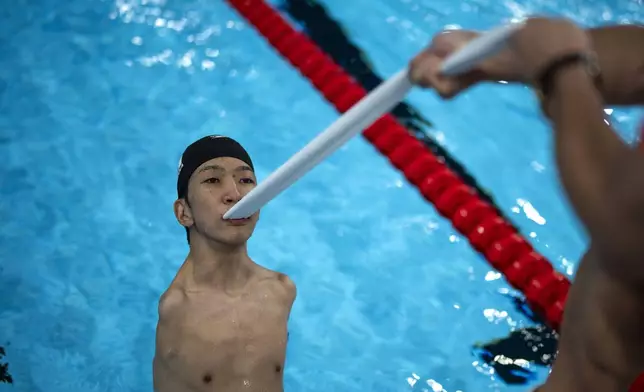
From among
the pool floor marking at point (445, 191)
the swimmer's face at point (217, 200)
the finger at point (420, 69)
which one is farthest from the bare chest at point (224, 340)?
the pool floor marking at point (445, 191)

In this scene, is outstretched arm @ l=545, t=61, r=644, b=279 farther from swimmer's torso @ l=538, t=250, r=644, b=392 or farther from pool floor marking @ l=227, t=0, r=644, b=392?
pool floor marking @ l=227, t=0, r=644, b=392

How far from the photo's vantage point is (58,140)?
3.74 m

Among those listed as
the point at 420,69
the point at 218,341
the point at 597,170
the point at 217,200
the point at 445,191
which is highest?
the point at 597,170

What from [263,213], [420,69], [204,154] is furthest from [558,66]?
[263,213]

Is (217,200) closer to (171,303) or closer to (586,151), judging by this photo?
(171,303)

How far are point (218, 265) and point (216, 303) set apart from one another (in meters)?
0.11

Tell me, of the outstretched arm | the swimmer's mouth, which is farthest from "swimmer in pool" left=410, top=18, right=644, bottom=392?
the swimmer's mouth

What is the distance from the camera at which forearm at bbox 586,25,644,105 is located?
119 centimetres

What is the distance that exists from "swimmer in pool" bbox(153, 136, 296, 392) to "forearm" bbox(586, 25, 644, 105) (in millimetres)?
1047

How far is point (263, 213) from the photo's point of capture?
3.61 meters

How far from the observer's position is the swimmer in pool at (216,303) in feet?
6.64

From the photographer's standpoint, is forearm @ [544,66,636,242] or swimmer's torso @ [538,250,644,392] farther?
swimmer's torso @ [538,250,644,392]

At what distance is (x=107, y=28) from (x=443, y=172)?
2.08 meters

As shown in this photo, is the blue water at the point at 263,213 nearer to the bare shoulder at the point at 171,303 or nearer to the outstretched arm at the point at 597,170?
the bare shoulder at the point at 171,303
